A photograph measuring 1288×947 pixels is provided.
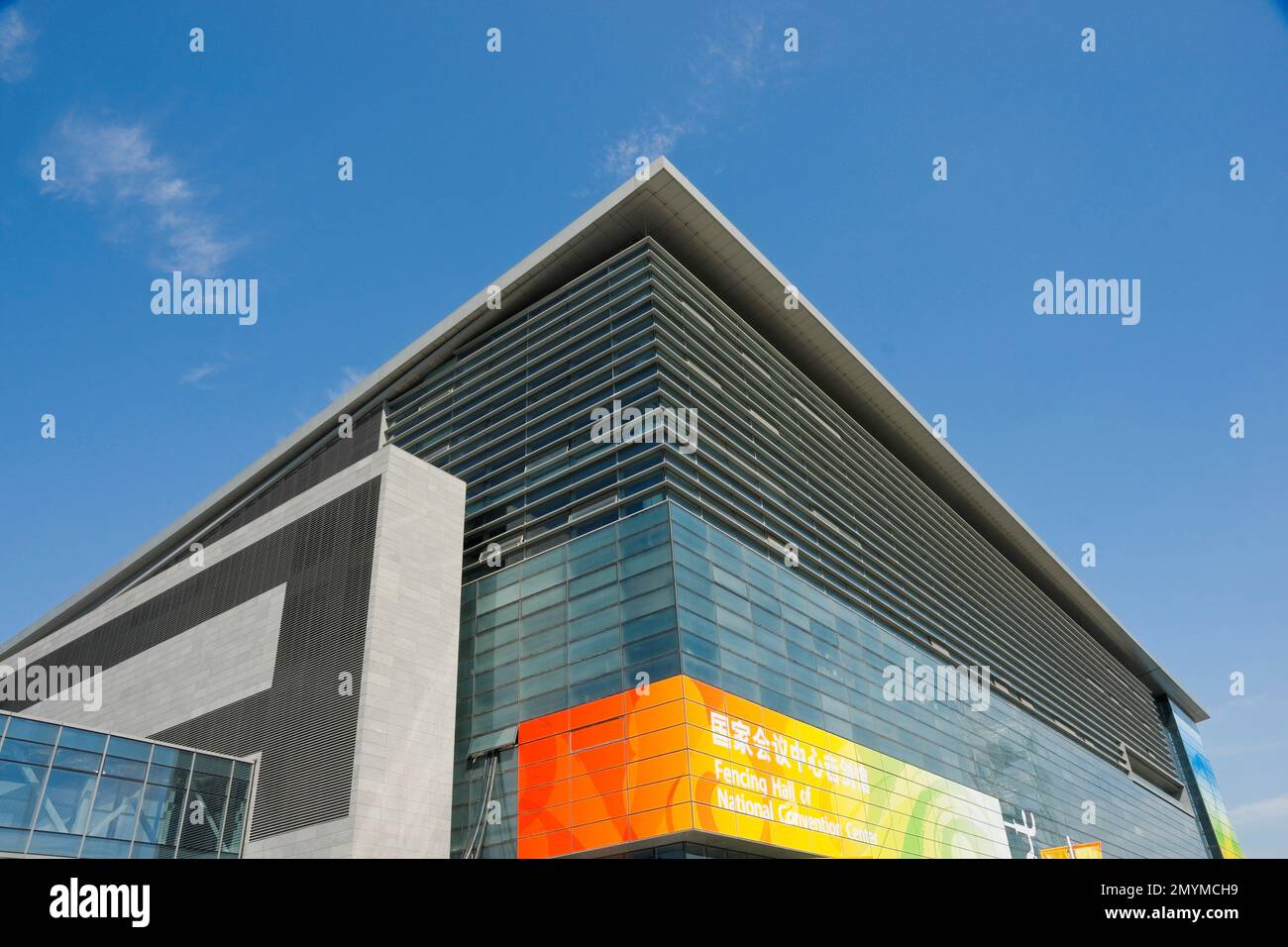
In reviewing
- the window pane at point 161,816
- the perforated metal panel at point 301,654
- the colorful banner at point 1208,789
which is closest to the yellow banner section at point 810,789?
the perforated metal panel at point 301,654

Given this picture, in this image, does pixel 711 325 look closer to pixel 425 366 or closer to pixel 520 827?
pixel 425 366

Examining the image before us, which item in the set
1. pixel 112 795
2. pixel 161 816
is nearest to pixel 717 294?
pixel 161 816

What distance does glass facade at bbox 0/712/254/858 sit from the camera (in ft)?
81.9

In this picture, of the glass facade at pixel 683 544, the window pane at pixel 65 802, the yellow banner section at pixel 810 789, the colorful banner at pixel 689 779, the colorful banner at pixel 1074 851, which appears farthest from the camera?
the colorful banner at pixel 1074 851

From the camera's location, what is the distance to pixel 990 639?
169 ft

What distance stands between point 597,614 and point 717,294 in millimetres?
18070

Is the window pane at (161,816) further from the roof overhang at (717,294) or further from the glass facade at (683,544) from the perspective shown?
the roof overhang at (717,294)

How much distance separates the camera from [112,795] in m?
26.8

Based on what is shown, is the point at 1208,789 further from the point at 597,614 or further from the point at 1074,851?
the point at 597,614

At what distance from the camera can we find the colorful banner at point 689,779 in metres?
24.2

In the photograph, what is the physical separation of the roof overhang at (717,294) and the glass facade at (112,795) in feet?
66.2

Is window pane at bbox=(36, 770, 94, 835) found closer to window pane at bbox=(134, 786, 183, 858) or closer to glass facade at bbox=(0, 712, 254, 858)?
glass facade at bbox=(0, 712, 254, 858)

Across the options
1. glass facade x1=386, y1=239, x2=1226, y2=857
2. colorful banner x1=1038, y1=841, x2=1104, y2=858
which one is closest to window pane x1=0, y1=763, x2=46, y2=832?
glass facade x1=386, y1=239, x2=1226, y2=857

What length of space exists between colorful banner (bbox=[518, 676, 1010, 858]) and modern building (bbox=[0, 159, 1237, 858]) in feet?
0.33
